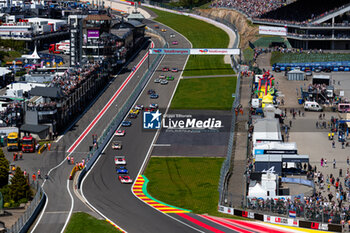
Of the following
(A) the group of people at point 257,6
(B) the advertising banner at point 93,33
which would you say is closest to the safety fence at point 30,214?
(B) the advertising banner at point 93,33

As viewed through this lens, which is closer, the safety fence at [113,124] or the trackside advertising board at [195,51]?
the safety fence at [113,124]

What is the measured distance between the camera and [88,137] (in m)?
109

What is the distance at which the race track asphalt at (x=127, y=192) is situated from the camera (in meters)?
75.8

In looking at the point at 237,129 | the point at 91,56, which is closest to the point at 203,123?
the point at 237,129

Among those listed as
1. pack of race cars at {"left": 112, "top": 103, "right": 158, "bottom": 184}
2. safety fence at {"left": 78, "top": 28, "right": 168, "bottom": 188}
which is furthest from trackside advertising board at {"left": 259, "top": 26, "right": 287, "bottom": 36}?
pack of race cars at {"left": 112, "top": 103, "right": 158, "bottom": 184}

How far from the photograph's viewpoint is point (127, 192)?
86.6 m

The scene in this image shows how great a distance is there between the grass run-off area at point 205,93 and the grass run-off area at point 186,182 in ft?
88.1

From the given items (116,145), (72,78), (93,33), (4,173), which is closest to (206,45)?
(93,33)

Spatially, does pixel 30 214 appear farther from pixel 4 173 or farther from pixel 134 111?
pixel 134 111

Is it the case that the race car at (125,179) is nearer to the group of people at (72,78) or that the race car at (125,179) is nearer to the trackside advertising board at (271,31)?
the group of people at (72,78)

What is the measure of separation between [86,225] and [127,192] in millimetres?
12272

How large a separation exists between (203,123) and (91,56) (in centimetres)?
3703

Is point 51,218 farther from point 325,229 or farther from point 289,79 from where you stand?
point 289,79

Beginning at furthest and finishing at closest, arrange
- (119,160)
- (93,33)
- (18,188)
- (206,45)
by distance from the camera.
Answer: (206,45) → (93,33) → (119,160) → (18,188)
